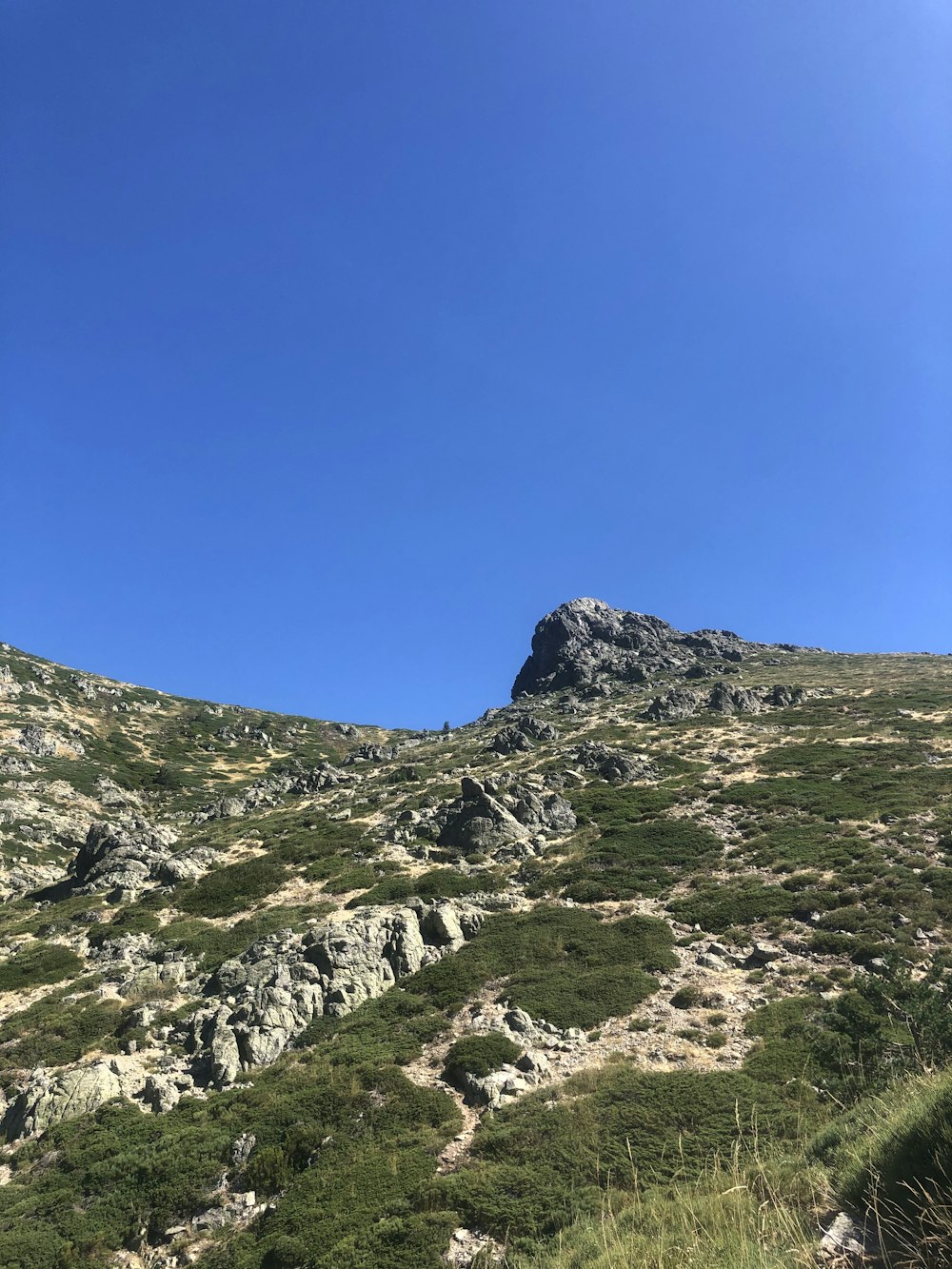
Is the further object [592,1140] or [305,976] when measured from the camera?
[305,976]

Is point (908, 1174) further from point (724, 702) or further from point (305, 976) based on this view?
point (724, 702)

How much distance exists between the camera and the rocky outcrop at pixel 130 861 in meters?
39.5

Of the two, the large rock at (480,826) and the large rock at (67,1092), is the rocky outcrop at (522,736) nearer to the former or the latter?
the large rock at (480,826)

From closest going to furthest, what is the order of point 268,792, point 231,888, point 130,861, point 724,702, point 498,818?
point 231,888, point 498,818, point 130,861, point 268,792, point 724,702

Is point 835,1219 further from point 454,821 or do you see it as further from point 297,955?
point 454,821

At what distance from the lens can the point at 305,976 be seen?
77.7 ft

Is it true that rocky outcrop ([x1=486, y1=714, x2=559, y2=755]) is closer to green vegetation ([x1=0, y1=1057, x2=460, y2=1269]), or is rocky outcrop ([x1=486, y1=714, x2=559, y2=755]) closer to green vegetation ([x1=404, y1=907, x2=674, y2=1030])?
green vegetation ([x1=404, y1=907, x2=674, y2=1030])

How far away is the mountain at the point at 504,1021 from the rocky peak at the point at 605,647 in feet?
188

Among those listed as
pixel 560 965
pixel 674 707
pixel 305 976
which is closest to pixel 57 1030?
pixel 305 976

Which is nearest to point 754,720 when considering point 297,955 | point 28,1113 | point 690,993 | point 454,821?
point 454,821

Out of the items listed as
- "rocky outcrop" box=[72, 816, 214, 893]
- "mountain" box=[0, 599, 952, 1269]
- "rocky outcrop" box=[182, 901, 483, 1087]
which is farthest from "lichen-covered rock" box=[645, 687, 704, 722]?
"rocky outcrop" box=[72, 816, 214, 893]

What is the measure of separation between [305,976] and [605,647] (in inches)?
4201

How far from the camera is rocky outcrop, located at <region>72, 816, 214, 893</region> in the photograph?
3955 cm

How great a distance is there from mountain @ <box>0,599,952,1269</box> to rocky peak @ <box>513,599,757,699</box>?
57.4 metres
